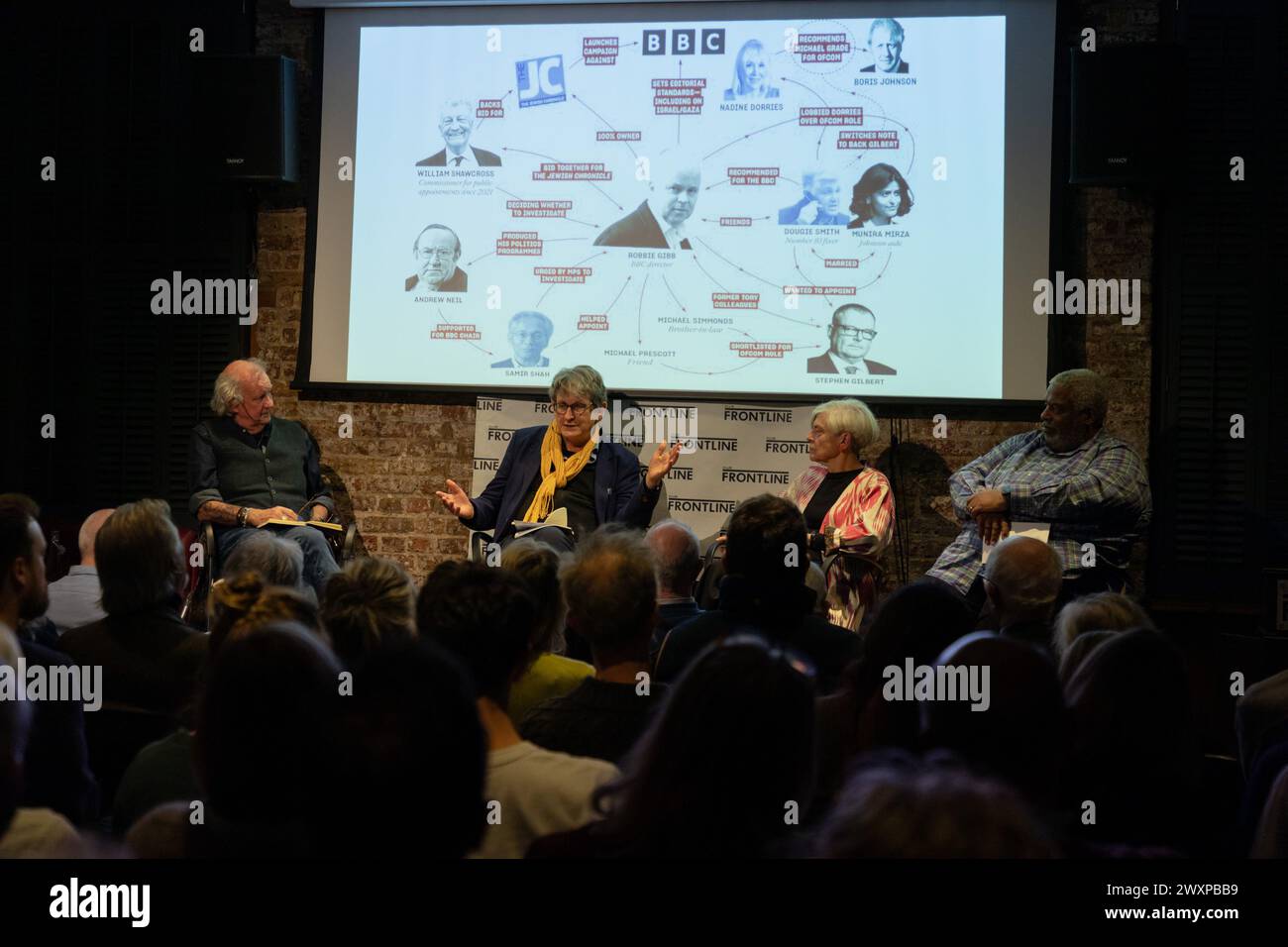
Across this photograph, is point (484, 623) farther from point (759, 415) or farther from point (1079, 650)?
point (759, 415)

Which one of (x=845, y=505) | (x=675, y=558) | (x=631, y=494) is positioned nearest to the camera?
(x=675, y=558)

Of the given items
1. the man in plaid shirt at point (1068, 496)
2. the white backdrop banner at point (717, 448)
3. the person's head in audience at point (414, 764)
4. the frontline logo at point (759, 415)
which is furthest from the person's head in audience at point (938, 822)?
the frontline logo at point (759, 415)

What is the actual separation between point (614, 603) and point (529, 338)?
11.8 ft

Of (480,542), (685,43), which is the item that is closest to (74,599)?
(480,542)

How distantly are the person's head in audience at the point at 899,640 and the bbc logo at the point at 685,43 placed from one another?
404cm

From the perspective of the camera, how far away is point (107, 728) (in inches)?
94.7

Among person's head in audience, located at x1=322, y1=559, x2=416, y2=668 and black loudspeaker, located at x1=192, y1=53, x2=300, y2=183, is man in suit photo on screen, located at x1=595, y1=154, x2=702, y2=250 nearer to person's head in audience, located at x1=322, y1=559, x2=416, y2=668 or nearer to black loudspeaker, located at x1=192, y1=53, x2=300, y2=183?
black loudspeaker, located at x1=192, y1=53, x2=300, y2=183

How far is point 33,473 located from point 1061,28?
5.36 meters

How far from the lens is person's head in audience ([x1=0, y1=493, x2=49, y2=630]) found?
2807 millimetres

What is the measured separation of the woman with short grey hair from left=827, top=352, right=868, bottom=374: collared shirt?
0.24 metres

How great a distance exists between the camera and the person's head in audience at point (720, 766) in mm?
1368

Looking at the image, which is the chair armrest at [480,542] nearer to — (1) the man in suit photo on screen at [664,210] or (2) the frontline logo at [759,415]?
(2) the frontline logo at [759,415]

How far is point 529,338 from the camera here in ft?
19.4

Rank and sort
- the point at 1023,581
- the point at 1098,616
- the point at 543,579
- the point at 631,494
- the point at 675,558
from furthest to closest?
1. the point at 631,494
2. the point at 675,558
3. the point at 1023,581
4. the point at 543,579
5. the point at 1098,616
